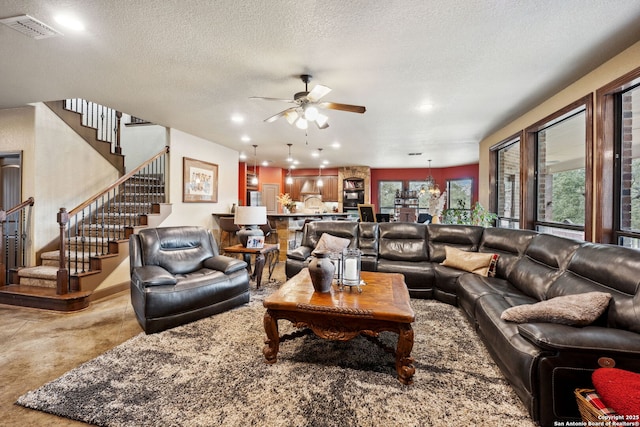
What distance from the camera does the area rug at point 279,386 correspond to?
159 cm

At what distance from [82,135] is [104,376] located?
15.1 ft

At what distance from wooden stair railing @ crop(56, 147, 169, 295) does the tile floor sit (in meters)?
0.48

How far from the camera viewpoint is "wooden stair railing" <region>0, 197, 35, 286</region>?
12.3ft

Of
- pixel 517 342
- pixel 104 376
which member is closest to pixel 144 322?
pixel 104 376

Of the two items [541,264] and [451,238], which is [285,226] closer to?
[451,238]

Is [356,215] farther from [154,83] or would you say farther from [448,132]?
[154,83]

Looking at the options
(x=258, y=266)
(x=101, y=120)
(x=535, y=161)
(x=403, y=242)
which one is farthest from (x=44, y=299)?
(x=535, y=161)

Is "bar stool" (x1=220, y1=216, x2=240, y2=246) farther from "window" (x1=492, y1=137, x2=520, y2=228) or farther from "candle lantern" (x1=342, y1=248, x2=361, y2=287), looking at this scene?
"window" (x1=492, y1=137, x2=520, y2=228)

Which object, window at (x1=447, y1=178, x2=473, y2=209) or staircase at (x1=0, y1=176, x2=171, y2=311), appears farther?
window at (x1=447, y1=178, x2=473, y2=209)

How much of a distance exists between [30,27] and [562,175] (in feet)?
18.9

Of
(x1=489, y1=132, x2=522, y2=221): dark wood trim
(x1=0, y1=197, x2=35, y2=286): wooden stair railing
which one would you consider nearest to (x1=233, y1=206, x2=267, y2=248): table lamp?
(x1=0, y1=197, x2=35, y2=286): wooden stair railing

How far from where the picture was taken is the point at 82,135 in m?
4.83

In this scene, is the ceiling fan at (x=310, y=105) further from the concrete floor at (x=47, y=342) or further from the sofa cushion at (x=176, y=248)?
the concrete floor at (x=47, y=342)

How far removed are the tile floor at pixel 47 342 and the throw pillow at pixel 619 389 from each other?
265cm
